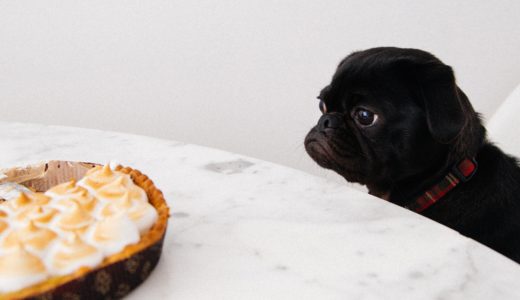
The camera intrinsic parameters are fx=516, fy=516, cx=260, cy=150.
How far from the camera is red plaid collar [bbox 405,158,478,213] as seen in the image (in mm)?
1247

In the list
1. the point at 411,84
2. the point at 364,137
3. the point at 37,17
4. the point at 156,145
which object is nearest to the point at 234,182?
the point at 156,145

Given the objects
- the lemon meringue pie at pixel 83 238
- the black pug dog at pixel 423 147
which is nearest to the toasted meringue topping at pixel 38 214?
the lemon meringue pie at pixel 83 238

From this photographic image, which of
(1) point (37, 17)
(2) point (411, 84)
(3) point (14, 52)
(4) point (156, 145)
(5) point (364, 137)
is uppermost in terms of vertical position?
(2) point (411, 84)

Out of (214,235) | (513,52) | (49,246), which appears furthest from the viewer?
(513,52)

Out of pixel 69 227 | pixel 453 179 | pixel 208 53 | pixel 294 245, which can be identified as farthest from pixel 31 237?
pixel 208 53

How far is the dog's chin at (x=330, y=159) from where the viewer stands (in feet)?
4.31

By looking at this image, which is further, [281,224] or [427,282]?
[281,224]

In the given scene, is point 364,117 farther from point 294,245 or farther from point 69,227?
point 69,227

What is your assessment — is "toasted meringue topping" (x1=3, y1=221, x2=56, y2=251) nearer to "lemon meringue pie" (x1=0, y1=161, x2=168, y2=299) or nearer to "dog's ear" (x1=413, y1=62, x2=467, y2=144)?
"lemon meringue pie" (x1=0, y1=161, x2=168, y2=299)

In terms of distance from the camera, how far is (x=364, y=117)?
1271mm

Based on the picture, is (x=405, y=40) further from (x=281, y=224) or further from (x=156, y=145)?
(x=281, y=224)

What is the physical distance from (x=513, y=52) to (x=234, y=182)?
1.80 metres

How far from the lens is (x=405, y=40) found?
93.4 inches

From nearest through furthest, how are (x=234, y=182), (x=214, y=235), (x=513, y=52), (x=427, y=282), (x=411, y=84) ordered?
1. (x=427, y=282)
2. (x=214, y=235)
3. (x=234, y=182)
4. (x=411, y=84)
5. (x=513, y=52)
